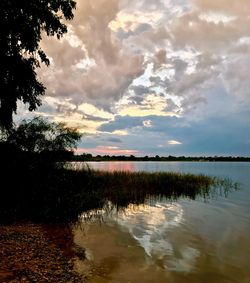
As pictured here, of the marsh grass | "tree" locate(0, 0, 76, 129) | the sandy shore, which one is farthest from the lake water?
"tree" locate(0, 0, 76, 129)

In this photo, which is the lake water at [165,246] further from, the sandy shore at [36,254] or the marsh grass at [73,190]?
the marsh grass at [73,190]

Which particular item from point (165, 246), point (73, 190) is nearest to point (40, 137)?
point (73, 190)

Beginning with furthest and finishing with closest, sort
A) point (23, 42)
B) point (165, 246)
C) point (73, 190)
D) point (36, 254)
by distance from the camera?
point (73, 190)
point (23, 42)
point (165, 246)
point (36, 254)

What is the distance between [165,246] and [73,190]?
11.5m

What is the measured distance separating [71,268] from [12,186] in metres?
→ 11.5

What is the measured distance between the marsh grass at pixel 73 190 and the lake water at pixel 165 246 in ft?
6.59

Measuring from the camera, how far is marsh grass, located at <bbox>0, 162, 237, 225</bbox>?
55.3 feet

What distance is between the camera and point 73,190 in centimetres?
2308

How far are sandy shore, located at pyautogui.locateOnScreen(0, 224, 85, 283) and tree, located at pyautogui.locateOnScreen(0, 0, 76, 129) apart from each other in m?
7.19

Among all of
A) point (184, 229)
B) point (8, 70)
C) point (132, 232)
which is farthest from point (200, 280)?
point (8, 70)

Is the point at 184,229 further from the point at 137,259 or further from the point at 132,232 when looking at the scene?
the point at 137,259

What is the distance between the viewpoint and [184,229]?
16.3 metres

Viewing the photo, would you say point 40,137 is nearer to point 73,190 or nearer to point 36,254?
point 73,190

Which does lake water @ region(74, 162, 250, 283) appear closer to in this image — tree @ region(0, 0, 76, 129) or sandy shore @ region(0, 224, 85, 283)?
sandy shore @ region(0, 224, 85, 283)
